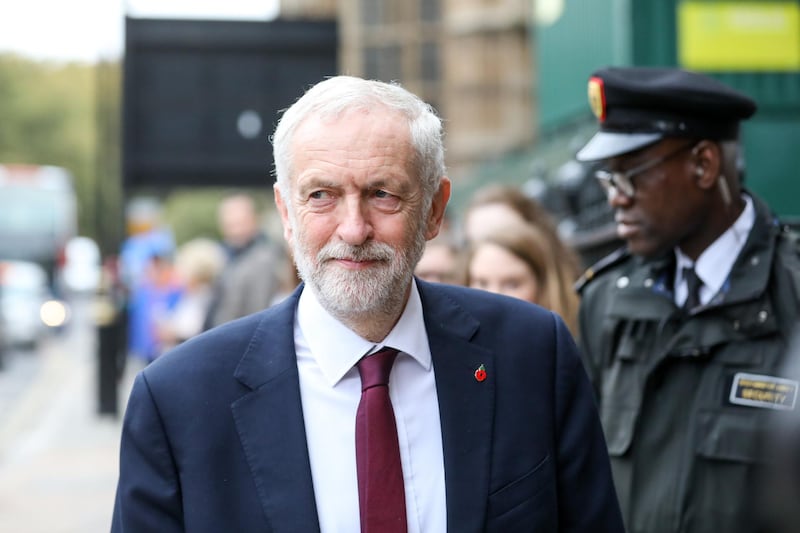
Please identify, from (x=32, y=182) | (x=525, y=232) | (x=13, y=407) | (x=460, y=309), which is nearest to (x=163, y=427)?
(x=460, y=309)

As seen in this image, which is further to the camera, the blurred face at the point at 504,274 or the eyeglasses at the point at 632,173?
the blurred face at the point at 504,274

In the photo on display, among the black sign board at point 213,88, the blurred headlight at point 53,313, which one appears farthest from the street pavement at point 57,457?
the blurred headlight at point 53,313

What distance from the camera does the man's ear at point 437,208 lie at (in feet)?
8.88

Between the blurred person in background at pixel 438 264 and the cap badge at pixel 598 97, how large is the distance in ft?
5.73

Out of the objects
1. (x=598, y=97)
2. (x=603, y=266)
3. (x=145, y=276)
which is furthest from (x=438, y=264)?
(x=145, y=276)

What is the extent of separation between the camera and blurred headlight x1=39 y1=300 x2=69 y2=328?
107ft

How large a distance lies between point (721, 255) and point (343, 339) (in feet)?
4.57

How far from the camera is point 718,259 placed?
3.55m

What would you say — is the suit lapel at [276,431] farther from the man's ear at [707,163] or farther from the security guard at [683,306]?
the man's ear at [707,163]

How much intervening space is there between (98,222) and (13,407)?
314 cm

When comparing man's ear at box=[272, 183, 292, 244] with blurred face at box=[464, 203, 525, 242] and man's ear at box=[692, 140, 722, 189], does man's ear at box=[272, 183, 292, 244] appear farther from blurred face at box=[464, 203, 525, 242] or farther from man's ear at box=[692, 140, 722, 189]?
blurred face at box=[464, 203, 525, 242]

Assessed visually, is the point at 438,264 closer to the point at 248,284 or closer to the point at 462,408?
the point at 248,284

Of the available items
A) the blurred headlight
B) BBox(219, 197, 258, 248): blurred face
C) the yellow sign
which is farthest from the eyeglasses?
the blurred headlight

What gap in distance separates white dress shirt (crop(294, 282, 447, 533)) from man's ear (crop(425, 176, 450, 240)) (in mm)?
143
